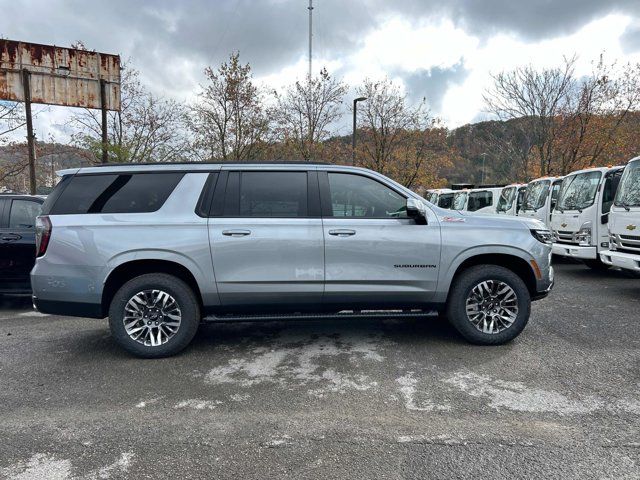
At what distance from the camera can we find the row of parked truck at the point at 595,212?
693cm

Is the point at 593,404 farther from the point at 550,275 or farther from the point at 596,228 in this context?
the point at 596,228

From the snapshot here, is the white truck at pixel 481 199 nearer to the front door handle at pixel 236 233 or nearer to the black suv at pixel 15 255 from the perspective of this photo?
the front door handle at pixel 236 233

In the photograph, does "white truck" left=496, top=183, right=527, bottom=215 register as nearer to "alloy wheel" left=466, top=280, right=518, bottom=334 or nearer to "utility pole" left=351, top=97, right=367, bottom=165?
"utility pole" left=351, top=97, right=367, bottom=165

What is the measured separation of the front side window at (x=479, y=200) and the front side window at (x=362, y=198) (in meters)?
14.1

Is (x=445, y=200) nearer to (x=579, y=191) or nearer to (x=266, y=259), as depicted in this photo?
(x=579, y=191)

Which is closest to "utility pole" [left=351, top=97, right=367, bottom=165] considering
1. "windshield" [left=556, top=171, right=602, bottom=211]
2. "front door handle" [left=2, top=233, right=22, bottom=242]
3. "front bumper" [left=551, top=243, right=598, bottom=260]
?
"windshield" [left=556, top=171, right=602, bottom=211]

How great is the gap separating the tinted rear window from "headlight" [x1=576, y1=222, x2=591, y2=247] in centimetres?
812

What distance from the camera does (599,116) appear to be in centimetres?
2017

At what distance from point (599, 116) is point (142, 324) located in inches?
895

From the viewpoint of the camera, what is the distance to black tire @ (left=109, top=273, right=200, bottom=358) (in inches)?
169

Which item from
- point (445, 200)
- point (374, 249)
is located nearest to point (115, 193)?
point (374, 249)

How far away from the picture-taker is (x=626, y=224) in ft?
22.8

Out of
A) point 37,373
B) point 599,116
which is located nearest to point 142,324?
point 37,373

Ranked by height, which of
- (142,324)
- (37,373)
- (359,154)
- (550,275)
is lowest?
(37,373)
